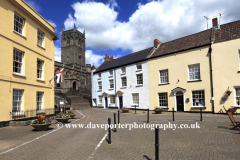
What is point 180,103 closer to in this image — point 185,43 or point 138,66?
point 185,43

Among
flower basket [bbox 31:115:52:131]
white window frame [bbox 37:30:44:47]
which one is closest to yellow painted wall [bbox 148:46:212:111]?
white window frame [bbox 37:30:44:47]

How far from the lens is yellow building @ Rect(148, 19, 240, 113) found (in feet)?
56.7

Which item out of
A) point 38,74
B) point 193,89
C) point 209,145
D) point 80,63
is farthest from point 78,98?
point 80,63

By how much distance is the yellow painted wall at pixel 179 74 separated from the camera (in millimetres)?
19078

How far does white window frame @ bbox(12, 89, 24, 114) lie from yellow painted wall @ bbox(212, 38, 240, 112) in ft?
60.2

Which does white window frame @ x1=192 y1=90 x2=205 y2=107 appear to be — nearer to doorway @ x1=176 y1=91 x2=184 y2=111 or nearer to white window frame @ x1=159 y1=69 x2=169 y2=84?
doorway @ x1=176 y1=91 x2=184 y2=111

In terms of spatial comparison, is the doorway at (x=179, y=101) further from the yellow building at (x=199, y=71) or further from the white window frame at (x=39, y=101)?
the white window frame at (x=39, y=101)

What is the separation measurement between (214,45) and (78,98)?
2721 cm

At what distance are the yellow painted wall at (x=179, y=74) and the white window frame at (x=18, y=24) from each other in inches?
645

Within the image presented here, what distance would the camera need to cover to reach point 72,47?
75688 millimetres

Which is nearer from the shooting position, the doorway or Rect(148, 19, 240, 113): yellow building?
Rect(148, 19, 240, 113): yellow building

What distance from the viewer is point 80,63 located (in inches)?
3076

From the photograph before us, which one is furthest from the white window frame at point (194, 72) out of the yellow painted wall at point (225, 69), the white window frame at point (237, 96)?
the white window frame at point (237, 96)

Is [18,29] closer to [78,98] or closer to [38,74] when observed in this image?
[38,74]
